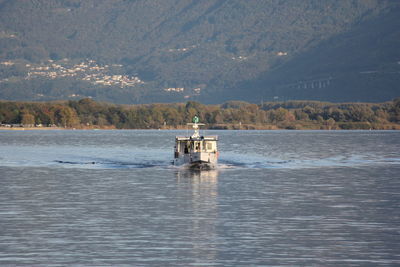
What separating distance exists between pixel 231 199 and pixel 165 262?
26.8 meters

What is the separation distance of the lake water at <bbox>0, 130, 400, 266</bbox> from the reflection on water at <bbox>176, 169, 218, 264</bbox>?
0.06 metres

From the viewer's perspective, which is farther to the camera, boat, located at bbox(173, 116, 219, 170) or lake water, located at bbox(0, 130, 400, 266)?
boat, located at bbox(173, 116, 219, 170)

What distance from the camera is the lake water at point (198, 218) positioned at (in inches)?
1576

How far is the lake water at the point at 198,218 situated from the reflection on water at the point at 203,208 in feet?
0.19

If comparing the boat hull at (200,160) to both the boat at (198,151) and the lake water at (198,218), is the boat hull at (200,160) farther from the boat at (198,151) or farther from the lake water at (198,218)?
the lake water at (198,218)

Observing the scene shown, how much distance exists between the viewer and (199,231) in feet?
155

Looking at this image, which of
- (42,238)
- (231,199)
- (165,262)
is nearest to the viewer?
(165,262)

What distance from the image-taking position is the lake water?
40.0 m

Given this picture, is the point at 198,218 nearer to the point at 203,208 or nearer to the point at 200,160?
the point at 203,208

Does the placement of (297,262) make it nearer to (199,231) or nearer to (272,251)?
(272,251)

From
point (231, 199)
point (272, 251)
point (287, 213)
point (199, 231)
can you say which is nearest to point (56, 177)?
point (231, 199)

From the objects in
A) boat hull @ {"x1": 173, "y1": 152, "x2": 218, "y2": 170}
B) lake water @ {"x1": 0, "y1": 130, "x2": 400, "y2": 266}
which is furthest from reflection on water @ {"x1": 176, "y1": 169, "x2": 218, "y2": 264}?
boat hull @ {"x1": 173, "y1": 152, "x2": 218, "y2": 170}

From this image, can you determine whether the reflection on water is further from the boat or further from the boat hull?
the boat

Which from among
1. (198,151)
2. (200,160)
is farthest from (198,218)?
(198,151)
